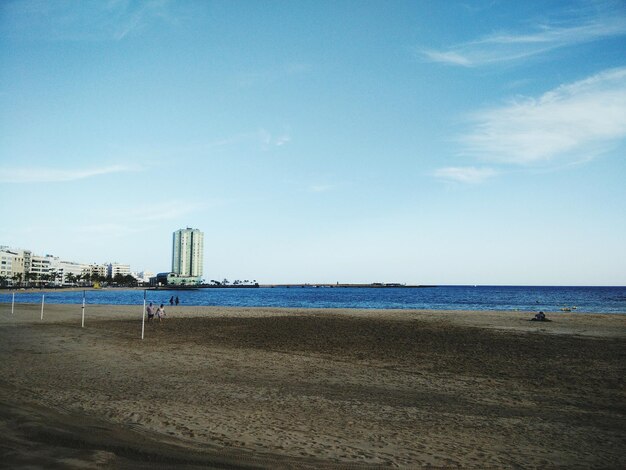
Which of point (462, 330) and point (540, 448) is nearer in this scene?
point (540, 448)

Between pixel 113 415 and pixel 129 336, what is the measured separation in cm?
1715

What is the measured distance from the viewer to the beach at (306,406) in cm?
714

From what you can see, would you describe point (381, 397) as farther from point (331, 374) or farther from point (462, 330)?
point (462, 330)

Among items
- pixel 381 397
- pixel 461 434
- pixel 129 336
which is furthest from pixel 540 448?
pixel 129 336

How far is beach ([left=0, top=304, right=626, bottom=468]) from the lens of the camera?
714 centimetres

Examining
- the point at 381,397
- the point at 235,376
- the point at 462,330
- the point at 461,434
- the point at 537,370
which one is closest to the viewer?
the point at 461,434

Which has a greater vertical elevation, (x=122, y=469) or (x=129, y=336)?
(x=122, y=469)

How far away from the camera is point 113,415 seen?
→ 917 centimetres

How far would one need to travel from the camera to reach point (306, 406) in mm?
10367

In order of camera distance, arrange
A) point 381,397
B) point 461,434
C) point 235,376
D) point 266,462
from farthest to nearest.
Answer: point 235,376, point 381,397, point 461,434, point 266,462

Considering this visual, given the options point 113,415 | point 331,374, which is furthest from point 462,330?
point 113,415

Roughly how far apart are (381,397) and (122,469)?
23.6 feet

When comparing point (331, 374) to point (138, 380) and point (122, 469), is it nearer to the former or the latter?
point (138, 380)

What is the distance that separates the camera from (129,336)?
24828 millimetres
